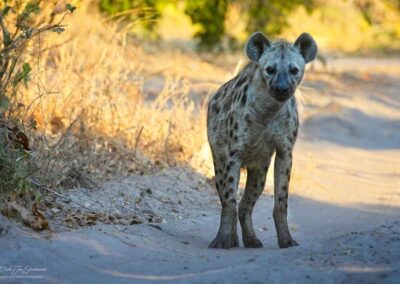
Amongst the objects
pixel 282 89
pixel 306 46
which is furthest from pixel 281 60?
pixel 306 46

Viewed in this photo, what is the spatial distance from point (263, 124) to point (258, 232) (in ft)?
3.90

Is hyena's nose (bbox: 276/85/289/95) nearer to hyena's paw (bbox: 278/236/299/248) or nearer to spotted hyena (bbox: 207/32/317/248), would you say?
spotted hyena (bbox: 207/32/317/248)

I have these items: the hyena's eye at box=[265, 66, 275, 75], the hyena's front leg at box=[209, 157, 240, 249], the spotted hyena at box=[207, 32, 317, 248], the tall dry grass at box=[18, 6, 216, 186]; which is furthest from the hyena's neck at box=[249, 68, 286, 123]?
the tall dry grass at box=[18, 6, 216, 186]

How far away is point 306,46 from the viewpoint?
6.53 meters

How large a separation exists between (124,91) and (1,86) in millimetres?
2946

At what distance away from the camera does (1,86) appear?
6000 millimetres

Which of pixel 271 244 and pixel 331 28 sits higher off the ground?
pixel 331 28

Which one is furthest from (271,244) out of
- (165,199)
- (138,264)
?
(138,264)

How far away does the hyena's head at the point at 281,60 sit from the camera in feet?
20.1

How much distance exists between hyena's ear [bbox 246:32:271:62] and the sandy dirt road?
142cm

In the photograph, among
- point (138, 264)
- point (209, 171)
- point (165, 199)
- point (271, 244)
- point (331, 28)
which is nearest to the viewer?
point (138, 264)

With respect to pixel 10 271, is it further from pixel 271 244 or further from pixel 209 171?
pixel 209 171

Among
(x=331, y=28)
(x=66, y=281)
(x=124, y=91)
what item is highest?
(x=331, y=28)

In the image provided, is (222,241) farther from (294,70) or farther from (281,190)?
(294,70)
